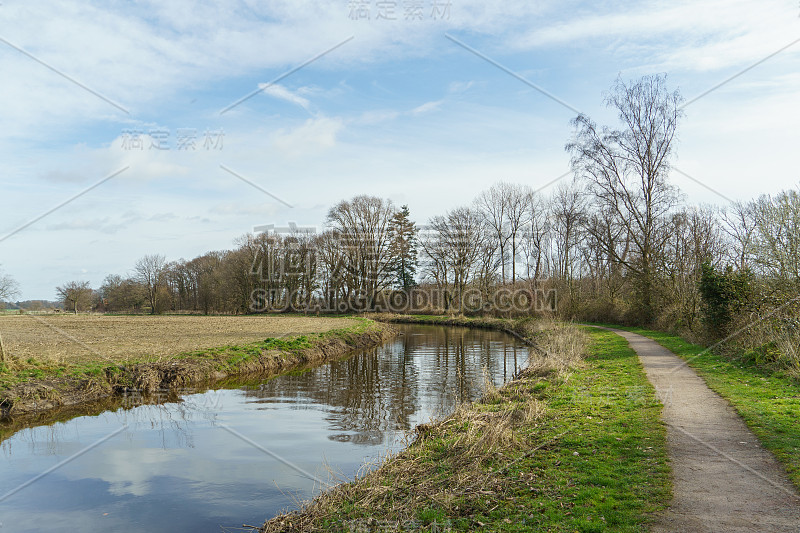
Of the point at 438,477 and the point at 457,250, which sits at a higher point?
the point at 457,250

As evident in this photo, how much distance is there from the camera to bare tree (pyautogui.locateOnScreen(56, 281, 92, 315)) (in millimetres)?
68188

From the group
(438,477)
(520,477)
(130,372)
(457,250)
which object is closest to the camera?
(520,477)

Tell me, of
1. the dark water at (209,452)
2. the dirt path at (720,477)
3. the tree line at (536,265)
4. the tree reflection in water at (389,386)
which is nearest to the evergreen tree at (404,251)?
the tree line at (536,265)

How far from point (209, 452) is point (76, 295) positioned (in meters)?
70.5

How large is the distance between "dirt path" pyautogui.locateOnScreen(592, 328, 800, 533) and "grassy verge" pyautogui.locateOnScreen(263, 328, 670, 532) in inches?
9.9

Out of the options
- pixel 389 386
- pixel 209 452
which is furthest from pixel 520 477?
pixel 389 386

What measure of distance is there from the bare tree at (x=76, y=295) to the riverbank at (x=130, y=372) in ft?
193

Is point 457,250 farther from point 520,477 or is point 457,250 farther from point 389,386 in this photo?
point 520,477

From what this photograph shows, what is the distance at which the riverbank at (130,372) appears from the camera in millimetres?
12625

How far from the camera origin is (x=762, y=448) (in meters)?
7.04

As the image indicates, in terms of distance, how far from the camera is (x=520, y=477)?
21.9ft

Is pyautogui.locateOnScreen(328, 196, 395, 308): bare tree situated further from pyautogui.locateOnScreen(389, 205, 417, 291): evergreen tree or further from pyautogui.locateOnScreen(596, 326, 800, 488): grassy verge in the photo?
pyautogui.locateOnScreen(596, 326, 800, 488): grassy verge

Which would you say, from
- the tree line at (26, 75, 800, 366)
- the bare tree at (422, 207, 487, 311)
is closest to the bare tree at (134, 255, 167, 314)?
the tree line at (26, 75, 800, 366)

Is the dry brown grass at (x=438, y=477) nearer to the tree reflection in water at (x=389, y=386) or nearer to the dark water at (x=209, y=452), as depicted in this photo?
the dark water at (x=209, y=452)
